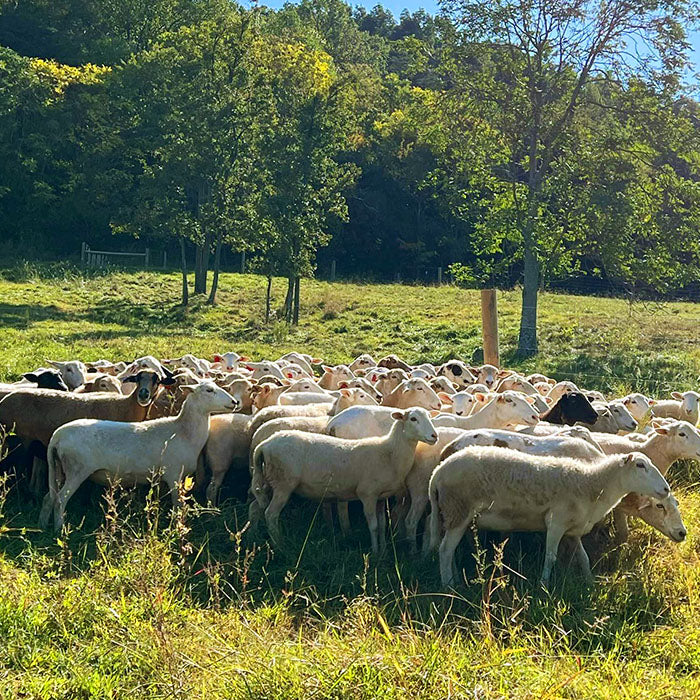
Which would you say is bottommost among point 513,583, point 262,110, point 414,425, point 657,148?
point 513,583

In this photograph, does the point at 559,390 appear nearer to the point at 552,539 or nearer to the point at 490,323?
the point at 490,323

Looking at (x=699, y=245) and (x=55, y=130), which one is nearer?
(x=699, y=245)

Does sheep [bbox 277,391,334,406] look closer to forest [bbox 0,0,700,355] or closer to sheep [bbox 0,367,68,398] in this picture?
sheep [bbox 0,367,68,398]

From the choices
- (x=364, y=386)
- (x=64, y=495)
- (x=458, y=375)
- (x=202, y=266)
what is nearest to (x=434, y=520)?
(x=64, y=495)

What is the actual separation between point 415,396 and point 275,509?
135 inches

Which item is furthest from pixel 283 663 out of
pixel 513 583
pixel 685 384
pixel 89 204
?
pixel 89 204

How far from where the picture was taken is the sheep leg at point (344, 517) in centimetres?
724

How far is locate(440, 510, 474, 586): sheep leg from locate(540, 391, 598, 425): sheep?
323cm

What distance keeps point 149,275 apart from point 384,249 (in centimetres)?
1693

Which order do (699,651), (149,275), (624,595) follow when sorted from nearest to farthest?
(699,651) → (624,595) → (149,275)

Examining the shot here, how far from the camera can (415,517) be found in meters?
7.08

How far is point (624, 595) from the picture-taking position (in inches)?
229

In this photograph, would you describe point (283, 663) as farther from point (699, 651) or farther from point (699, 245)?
point (699, 245)

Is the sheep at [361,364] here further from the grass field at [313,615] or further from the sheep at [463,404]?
the grass field at [313,615]
